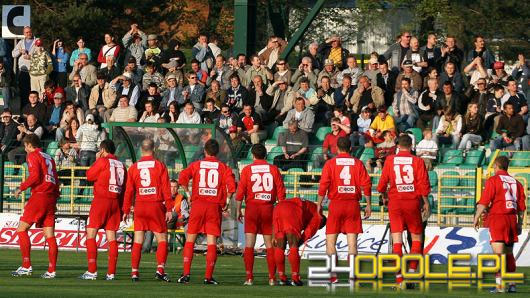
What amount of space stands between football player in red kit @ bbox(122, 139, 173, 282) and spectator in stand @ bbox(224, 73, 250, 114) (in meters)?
11.8

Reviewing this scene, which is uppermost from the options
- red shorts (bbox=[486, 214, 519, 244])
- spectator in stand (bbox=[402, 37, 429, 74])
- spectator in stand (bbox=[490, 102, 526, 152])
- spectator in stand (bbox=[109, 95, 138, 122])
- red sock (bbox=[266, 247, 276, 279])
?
spectator in stand (bbox=[402, 37, 429, 74])

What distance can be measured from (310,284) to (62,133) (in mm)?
13015

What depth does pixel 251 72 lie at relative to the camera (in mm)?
32594

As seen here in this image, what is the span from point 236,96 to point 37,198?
11523mm

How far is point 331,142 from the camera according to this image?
29.0m

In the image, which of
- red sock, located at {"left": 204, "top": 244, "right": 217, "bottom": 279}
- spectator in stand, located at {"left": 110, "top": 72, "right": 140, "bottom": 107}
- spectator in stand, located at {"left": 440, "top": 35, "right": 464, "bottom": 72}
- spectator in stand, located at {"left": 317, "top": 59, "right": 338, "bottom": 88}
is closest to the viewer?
red sock, located at {"left": 204, "top": 244, "right": 217, "bottom": 279}

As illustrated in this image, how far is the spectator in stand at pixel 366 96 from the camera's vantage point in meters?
30.6

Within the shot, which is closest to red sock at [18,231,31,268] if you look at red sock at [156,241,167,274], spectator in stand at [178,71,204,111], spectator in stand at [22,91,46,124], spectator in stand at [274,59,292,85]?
red sock at [156,241,167,274]

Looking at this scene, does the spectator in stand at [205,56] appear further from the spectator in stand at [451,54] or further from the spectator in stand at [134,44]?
the spectator in stand at [451,54]

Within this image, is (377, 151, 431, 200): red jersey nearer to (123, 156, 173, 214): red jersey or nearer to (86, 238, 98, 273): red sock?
(123, 156, 173, 214): red jersey

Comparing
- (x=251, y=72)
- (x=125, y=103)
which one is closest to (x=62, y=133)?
(x=125, y=103)

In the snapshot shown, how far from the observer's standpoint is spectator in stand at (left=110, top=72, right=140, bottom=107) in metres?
32.7

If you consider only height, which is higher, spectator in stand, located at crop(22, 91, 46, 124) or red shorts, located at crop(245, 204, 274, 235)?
spectator in stand, located at crop(22, 91, 46, 124)

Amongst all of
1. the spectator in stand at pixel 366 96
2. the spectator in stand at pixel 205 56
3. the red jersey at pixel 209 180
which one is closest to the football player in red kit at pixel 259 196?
the red jersey at pixel 209 180
